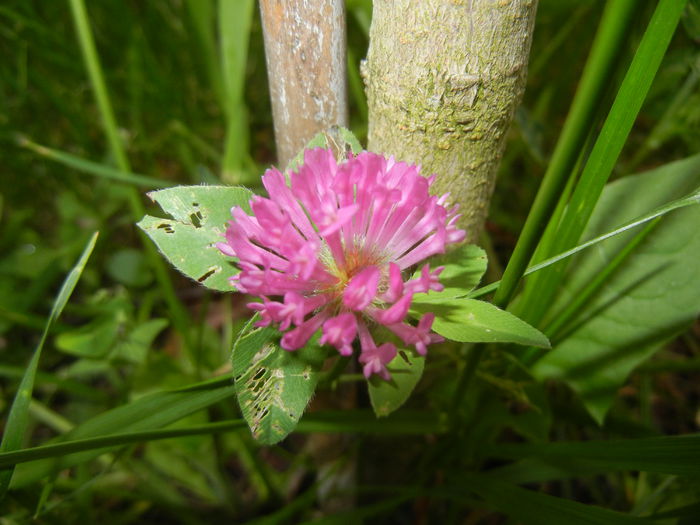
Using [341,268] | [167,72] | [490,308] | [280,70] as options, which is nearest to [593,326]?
[490,308]

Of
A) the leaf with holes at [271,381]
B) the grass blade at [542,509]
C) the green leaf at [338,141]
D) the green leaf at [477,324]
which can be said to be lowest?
the grass blade at [542,509]

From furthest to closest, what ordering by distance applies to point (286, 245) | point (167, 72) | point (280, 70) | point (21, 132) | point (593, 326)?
point (167, 72)
point (21, 132)
point (593, 326)
point (280, 70)
point (286, 245)

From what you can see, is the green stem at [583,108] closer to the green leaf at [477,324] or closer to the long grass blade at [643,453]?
the green leaf at [477,324]

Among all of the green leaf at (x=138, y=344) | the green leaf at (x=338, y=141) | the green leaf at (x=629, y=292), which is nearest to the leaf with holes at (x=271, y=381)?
the green leaf at (x=338, y=141)

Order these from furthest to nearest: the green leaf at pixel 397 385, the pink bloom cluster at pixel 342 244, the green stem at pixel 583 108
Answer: the green leaf at pixel 397 385, the pink bloom cluster at pixel 342 244, the green stem at pixel 583 108

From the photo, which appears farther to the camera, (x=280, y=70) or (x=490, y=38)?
(x=280, y=70)

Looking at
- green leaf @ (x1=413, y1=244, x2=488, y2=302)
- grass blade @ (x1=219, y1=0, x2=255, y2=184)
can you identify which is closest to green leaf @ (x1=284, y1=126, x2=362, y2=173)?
green leaf @ (x1=413, y1=244, x2=488, y2=302)

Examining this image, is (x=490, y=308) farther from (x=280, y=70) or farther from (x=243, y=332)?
(x=280, y=70)

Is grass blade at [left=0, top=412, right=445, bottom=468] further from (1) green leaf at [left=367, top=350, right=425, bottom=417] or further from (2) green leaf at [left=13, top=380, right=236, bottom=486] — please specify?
(1) green leaf at [left=367, top=350, right=425, bottom=417]
